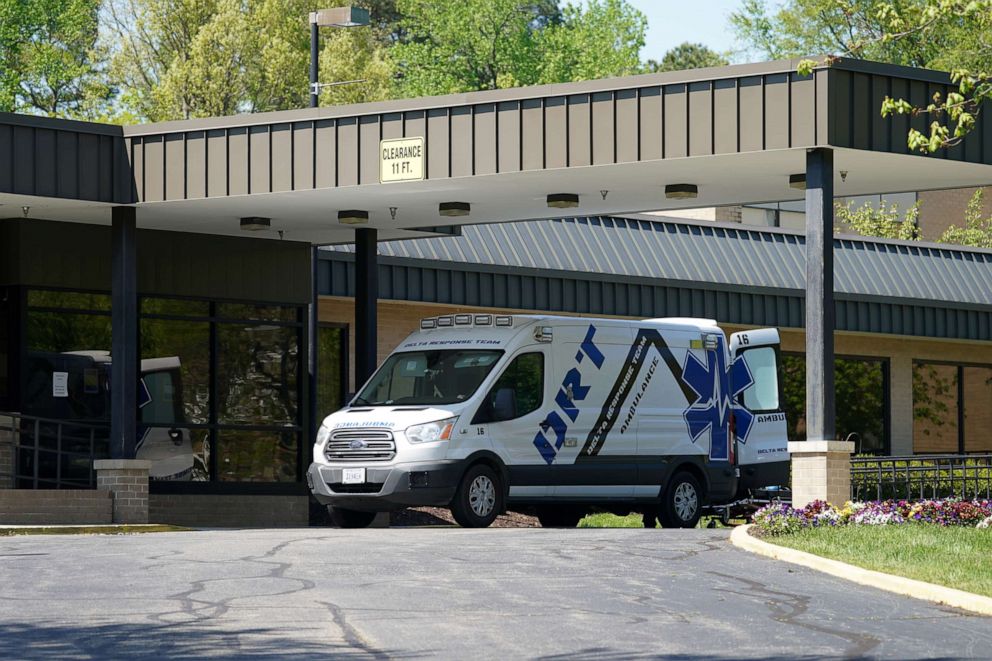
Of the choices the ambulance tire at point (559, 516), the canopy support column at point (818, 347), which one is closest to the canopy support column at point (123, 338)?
the ambulance tire at point (559, 516)

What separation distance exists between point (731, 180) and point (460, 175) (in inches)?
126

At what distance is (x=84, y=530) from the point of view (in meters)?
20.9

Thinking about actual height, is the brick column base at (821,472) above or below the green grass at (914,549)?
above

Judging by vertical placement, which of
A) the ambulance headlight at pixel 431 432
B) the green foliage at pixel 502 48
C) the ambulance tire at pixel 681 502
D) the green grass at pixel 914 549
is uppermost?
the green foliage at pixel 502 48

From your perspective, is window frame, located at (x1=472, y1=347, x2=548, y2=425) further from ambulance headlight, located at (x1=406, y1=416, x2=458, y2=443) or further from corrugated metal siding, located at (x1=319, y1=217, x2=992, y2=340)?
corrugated metal siding, located at (x1=319, y1=217, x2=992, y2=340)

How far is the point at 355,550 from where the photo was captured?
16219 mm

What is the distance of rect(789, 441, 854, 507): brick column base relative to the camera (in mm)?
18938

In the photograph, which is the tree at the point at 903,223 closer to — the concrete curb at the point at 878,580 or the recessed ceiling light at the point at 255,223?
the recessed ceiling light at the point at 255,223

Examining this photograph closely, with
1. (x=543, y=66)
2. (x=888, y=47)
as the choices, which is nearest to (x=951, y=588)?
(x=888, y=47)

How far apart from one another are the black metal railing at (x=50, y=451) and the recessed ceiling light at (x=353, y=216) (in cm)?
420

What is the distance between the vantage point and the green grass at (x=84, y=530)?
66.9ft

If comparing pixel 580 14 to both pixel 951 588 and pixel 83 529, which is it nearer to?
pixel 83 529

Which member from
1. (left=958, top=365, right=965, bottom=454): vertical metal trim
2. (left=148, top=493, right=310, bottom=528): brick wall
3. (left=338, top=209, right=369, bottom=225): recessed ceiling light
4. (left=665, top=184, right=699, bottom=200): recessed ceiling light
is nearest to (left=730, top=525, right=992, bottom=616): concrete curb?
(left=665, top=184, right=699, bottom=200): recessed ceiling light

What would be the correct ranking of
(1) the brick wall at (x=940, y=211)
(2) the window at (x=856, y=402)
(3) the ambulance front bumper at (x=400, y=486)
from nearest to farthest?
(3) the ambulance front bumper at (x=400, y=486) → (2) the window at (x=856, y=402) → (1) the brick wall at (x=940, y=211)
